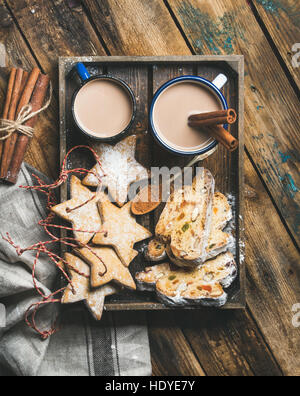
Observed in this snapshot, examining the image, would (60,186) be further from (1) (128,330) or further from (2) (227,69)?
(2) (227,69)

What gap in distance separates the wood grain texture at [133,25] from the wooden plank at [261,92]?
6 centimetres

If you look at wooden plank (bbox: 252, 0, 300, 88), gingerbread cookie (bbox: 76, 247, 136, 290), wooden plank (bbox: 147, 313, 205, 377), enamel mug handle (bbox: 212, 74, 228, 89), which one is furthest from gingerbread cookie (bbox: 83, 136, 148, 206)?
wooden plank (bbox: 252, 0, 300, 88)

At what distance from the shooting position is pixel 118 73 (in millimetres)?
1044

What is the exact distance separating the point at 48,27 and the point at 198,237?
76 cm

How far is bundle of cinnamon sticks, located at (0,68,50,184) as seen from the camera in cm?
104

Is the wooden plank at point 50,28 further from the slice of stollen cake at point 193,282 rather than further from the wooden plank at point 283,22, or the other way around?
the slice of stollen cake at point 193,282

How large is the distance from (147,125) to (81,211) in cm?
31

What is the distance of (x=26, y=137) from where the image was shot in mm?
1059

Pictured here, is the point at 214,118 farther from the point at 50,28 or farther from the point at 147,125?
the point at 50,28

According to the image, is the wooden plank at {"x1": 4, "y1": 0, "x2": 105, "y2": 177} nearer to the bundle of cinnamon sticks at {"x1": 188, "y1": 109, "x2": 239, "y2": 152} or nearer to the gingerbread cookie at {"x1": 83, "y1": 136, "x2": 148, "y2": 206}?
the gingerbread cookie at {"x1": 83, "y1": 136, "x2": 148, "y2": 206}

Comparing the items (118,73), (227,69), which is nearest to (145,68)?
(118,73)

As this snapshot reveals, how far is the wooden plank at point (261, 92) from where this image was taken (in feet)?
3.63

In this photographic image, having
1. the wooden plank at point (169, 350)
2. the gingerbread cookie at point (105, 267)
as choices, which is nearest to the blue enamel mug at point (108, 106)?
the gingerbread cookie at point (105, 267)

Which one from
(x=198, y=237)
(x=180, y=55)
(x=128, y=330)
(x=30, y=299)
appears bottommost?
(x=128, y=330)
